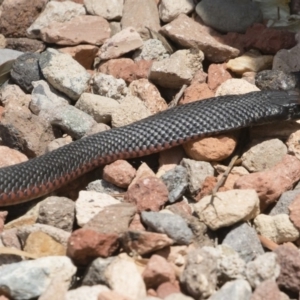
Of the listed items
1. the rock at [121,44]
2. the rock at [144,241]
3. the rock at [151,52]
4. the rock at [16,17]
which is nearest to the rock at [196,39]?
the rock at [151,52]

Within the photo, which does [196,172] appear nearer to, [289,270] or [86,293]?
[289,270]

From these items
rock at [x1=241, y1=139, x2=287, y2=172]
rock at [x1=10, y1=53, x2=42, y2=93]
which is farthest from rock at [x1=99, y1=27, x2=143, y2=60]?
rock at [x1=241, y1=139, x2=287, y2=172]

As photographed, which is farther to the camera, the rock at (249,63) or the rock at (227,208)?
the rock at (249,63)

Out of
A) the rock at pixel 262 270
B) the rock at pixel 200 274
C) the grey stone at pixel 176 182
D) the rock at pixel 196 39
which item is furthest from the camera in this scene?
the rock at pixel 196 39

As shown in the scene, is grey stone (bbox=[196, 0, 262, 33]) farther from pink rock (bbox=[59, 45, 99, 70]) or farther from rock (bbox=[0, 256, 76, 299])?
rock (bbox=[0, 256, 76, 299])

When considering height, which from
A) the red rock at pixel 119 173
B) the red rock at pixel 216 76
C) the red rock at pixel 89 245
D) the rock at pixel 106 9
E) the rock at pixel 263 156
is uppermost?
the rock at pixel 106 9

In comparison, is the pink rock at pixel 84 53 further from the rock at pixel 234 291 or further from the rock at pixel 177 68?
the rock at pixel 234 291

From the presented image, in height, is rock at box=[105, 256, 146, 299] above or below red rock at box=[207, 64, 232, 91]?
above
